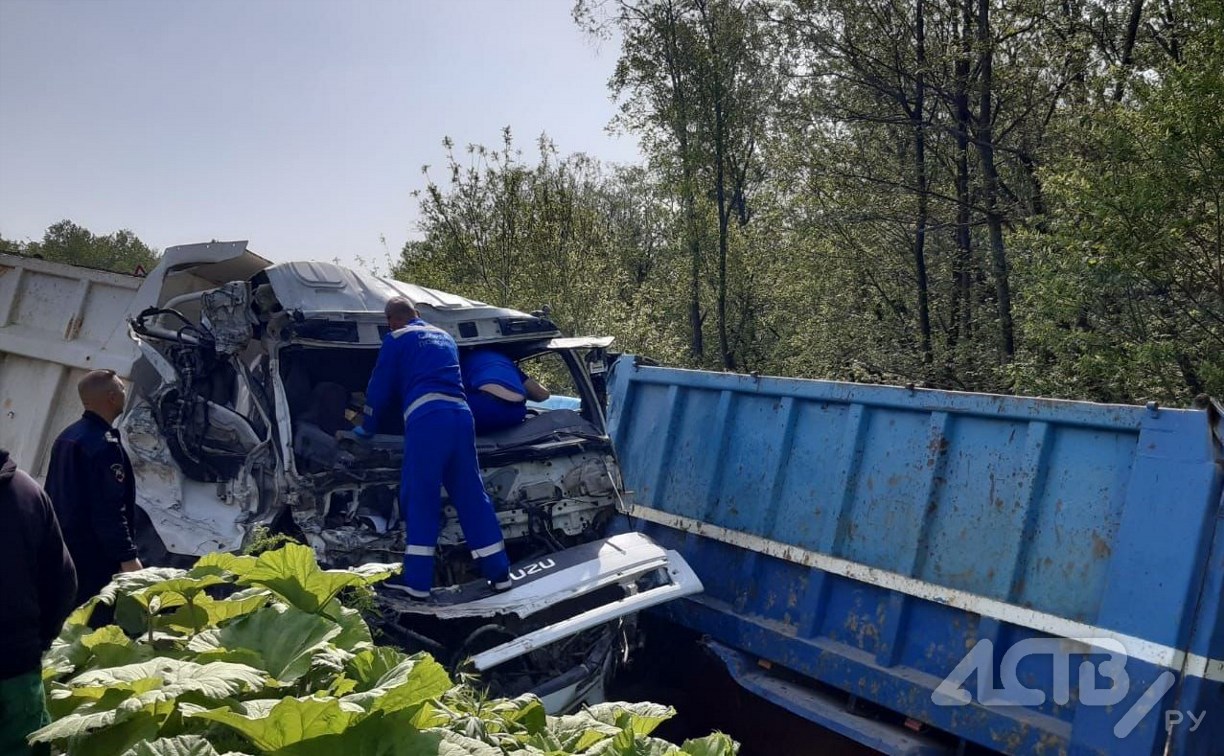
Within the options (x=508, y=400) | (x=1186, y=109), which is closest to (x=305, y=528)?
(x=508, y=400)

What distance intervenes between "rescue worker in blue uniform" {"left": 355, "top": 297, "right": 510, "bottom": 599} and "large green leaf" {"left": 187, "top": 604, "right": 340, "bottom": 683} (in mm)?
2140

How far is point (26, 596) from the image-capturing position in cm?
221

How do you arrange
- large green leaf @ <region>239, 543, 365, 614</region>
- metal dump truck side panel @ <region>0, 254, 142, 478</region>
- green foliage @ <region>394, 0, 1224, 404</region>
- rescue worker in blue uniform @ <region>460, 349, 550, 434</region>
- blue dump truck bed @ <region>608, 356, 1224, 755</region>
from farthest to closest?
green foliage @ <region>394, 0, 1224, 404</region>
metal dump truck side panel @ <region>0, 254, 142, 478</region>
rescue worker in blue uniform @ <region>460, 349, 550, 434</region>
blue dump truck bed @ <region>608, 356, 1224, 755</region>
large green leaf @ <region>239, 543, 365, 614</region>

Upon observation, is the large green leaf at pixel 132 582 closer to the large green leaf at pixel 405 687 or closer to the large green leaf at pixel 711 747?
the large green leaf at pixel 405 687

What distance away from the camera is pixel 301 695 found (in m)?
2.04

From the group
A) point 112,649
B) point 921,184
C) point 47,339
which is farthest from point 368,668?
point 921,184

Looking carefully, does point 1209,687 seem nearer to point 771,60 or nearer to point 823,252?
point 823,252

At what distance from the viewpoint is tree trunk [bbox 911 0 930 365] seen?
12.7 m

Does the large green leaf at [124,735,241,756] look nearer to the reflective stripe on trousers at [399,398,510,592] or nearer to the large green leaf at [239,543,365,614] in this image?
the large green leaf at [239,543,365,614]

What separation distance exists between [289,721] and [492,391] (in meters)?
3.53

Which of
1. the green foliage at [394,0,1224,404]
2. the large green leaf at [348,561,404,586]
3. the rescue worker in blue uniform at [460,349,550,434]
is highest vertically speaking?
the green foliage at [394,0,1224,404]

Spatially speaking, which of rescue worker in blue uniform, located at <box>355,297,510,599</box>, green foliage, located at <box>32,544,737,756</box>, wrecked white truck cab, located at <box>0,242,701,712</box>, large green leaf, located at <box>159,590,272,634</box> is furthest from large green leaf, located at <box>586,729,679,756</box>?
rescue worker in blue uniform, located at <box>355,297,510,599</box>

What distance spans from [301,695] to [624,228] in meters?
25.9

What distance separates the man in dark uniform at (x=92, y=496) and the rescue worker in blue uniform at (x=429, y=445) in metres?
1.13
